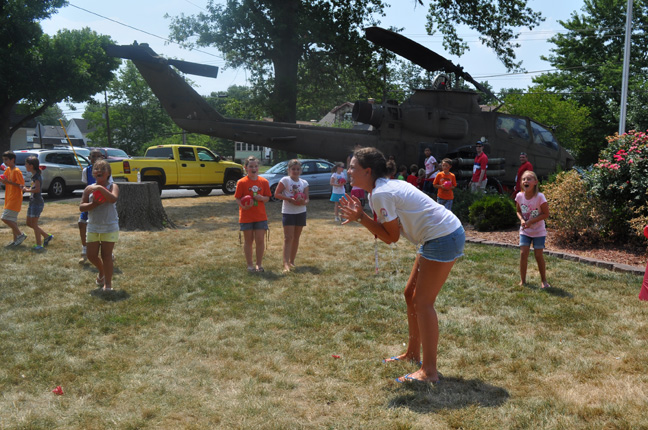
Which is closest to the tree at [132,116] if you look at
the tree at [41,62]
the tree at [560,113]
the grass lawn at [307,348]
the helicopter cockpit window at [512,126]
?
the tree at [41,62]

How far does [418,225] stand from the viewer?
4.00 m

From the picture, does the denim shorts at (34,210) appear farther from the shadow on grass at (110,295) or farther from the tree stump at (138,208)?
the shadow on grass at (110,295)

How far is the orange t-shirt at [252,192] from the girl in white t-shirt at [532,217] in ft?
11.6

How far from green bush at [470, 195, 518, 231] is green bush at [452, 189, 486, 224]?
758 millimetres

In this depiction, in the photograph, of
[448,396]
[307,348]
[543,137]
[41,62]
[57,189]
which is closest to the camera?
Result: [448,396]

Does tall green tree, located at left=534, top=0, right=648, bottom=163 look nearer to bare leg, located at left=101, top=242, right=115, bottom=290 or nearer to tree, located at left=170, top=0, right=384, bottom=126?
tree, located at left=170, top=0, right=384, bottom=126

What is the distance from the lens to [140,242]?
10.4 metres

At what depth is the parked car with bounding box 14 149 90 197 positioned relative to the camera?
19766mm

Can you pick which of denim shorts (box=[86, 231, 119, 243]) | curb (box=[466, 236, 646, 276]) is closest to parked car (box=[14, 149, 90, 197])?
denim shorts (box=[86, 231, 119, 243])

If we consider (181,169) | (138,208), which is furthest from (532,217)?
(181,169)

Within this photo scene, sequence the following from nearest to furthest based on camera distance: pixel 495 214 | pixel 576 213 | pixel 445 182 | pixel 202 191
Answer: pixel 576 213
pixel 445 182
pixel 495 214
pixel 202 191

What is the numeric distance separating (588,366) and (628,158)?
18.7 ft

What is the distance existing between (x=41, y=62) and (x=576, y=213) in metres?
28.2

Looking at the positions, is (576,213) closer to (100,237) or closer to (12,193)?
(100,237)
